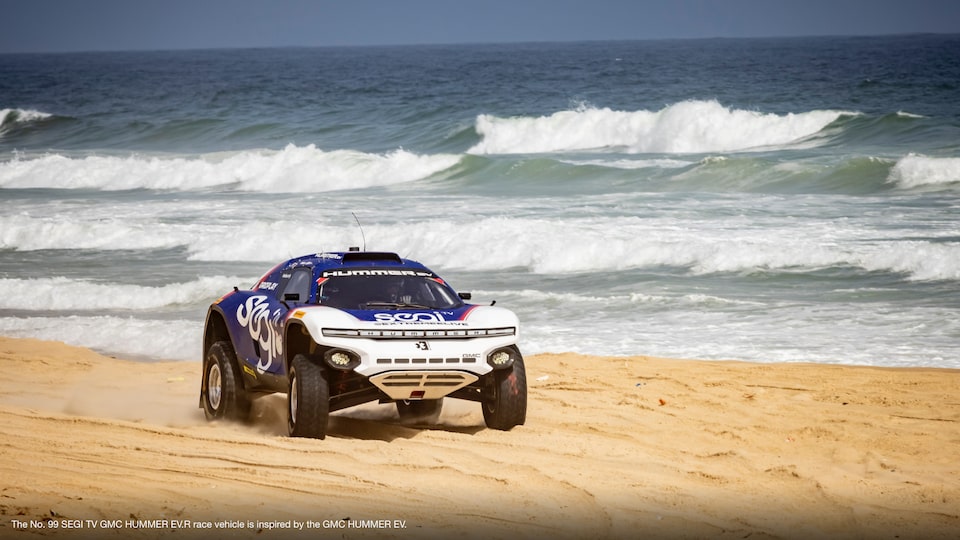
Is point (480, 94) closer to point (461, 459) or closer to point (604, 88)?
point (604, 88)

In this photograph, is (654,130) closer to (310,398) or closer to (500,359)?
(500,359)

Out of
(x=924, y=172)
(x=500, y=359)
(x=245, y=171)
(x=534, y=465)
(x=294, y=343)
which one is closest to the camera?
(x=534, y=465)

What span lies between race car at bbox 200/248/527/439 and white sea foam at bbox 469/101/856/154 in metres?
34.1

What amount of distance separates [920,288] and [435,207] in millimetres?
13802

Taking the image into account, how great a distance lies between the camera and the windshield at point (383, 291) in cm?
862

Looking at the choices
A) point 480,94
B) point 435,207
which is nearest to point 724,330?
point 435,207

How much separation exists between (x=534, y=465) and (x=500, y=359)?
973mm

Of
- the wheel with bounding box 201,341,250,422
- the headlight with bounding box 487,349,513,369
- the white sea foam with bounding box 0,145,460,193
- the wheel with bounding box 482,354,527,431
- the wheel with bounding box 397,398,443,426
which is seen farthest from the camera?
the white sea foam with bounding box 0,145,460,193

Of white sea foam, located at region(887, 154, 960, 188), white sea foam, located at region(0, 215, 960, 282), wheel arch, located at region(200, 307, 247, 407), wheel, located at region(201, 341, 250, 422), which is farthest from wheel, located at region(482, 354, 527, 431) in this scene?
white sea foam, located at region(887, 154, 960, 188)

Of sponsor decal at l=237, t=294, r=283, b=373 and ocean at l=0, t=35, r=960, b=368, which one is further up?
sponsor decal at l=237, t=294, r=283, b=373

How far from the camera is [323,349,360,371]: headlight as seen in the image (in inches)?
312

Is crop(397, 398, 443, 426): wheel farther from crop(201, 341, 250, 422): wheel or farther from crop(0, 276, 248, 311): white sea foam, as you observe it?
crop(0, 276, 248, 311): white sea foam

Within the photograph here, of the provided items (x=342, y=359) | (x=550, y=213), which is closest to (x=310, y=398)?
(x=342, y=359)

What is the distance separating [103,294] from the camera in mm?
18531
